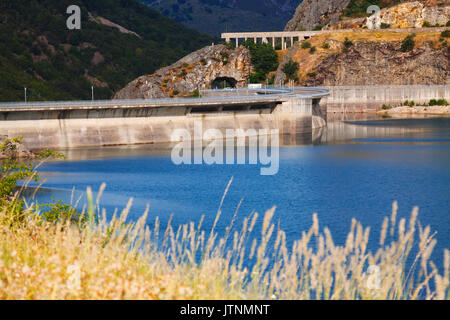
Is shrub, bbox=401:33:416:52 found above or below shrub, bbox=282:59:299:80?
above

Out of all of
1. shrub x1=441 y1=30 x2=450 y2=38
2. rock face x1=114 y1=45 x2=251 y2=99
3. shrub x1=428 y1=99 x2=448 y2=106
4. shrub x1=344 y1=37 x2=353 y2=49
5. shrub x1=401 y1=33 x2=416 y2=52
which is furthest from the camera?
shrub x1=344 y1=37 x2=353 y2=49

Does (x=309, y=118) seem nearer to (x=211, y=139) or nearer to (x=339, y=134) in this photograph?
(x=339, y=134)

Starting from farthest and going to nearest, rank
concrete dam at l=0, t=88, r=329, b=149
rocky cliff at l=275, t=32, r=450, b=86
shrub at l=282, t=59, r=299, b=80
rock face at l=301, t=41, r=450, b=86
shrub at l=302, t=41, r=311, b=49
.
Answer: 1. shrub at l=302, t=41, r=311, b=49
2. shrub at l=282, t=59, r=299, b=80
3. rocky cliff at l=275, t=32, r=450, b=86
4. rock face at l=301, t=41, r=450, b=86
5. concrete dam at l=0, t=88, r=329, b=149

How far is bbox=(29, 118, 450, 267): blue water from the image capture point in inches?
2103

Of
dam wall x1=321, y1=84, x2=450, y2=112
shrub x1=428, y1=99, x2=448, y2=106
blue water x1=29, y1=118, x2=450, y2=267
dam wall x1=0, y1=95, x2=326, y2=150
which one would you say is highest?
dam wall x1=321, y1=84, x2=450, y2=112

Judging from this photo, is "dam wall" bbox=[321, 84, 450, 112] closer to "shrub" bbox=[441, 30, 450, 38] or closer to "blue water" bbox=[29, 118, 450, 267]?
"shrub" bbox=[441, 30, 450, 38]

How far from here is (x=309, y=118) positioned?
123000 mm

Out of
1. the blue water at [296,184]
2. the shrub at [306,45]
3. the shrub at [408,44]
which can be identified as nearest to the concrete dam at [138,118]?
the blue water at [296,184]

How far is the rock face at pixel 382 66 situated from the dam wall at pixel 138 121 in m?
69.6

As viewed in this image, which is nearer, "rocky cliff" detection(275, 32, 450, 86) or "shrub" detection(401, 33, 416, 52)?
"rocky cliff" detection(275, 32, 450, 86)

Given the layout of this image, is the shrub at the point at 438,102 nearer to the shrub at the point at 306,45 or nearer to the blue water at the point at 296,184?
the shrub at the point at 306,45

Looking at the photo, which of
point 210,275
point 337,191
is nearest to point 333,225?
point 337,191

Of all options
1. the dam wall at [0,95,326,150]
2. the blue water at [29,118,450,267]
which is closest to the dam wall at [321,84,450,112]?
the dam wall at [0,95,326,150]

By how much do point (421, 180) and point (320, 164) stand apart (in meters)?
16.6
